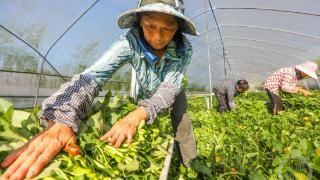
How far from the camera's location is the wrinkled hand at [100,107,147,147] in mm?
1610

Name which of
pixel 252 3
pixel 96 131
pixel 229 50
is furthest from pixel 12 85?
pixel 229 50

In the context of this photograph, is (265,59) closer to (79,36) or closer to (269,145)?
(79,36)

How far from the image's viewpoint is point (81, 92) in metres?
1.75

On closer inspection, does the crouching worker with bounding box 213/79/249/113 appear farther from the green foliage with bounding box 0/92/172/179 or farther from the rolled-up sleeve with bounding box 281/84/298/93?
the green foliage with bounding box 0/92/172/179

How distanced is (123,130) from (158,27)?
61 cm

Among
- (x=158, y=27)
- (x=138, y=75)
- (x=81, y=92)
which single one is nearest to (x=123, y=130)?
(x=81, y=92)

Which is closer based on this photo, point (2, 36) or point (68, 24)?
A: point (2, 36)

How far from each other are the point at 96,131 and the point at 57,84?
223 inches

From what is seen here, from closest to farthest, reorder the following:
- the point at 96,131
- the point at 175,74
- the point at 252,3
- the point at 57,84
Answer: the point at 96,131, the point at 175,74, the point at 57,84, the point at 252,3

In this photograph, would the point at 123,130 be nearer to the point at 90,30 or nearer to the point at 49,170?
the point at 49,170

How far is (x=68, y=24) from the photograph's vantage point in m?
5.98

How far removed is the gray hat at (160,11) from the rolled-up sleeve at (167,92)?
0.18 m

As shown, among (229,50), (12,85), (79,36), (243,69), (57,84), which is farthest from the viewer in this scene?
(243,69)

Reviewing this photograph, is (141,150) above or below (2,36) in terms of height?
below
